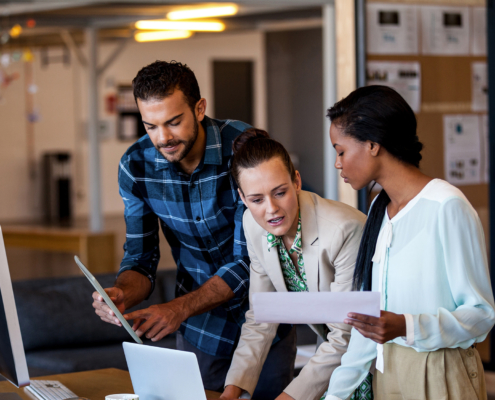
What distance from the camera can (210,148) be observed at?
2.09 meters

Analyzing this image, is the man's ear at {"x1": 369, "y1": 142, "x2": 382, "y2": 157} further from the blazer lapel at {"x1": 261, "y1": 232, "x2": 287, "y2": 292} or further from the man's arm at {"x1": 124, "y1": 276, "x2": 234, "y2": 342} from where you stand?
the man's arm at {"x1": 124, "y1": 276, "x2": 234, "y2": 342}

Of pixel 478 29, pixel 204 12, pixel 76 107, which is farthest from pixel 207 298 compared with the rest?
pixel 76 107

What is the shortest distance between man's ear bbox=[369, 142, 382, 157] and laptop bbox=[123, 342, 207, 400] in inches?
25.4

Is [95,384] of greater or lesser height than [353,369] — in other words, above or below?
below

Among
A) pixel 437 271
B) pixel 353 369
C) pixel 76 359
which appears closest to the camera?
pixel 437 271

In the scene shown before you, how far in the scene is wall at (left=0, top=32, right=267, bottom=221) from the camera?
38.7ft

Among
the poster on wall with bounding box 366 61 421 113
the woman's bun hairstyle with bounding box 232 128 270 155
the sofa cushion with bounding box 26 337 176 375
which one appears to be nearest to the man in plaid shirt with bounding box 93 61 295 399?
the woman's bun hairstyle with bounding box 232 128 270 155

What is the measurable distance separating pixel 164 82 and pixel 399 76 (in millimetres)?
2301

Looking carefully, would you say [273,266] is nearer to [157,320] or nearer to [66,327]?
[157,320]

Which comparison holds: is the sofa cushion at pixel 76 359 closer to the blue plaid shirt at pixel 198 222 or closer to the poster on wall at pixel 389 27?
the blue plaid shirt at pixel 198 222

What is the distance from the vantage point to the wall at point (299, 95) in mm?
11438

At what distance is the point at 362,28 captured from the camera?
3.83 m

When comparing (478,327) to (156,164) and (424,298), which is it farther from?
(156,164)

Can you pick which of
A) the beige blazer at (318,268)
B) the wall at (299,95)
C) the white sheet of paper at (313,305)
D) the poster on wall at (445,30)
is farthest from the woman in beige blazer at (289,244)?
the wall at (299,95)
